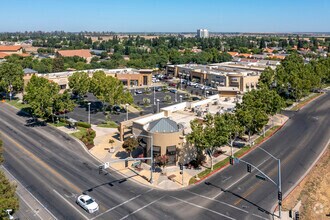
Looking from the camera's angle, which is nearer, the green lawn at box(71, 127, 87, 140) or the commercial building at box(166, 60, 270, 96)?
the green lawn at box(71, 127, 87, 140)

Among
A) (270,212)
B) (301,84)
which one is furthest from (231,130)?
(301,84)

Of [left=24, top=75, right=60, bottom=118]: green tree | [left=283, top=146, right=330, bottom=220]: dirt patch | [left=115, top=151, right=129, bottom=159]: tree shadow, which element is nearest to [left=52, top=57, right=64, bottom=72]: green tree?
[left=24, top=75, right=60, bottom=118]: green tree

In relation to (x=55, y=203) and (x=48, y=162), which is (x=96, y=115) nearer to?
(x=48, y=162)

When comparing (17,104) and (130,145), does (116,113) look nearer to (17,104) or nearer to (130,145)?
(17,104)

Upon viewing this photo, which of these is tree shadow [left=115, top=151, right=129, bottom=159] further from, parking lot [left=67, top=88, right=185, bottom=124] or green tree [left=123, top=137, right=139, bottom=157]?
parking lot [left=67, top=88, right=185, bottom=124]

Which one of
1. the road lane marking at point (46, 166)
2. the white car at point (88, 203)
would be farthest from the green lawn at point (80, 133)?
the white car at point (88, 203)

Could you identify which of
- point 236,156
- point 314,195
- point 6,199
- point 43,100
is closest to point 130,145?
point 236,156

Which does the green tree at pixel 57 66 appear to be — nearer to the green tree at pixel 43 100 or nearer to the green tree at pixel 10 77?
the green tree at pixel 10 77
